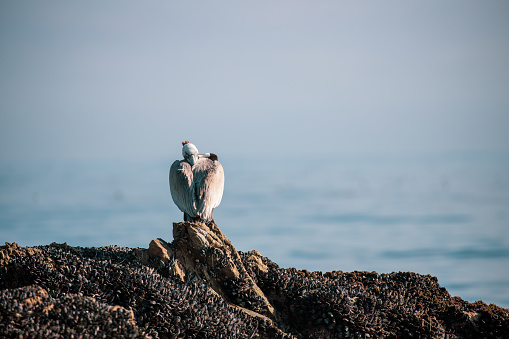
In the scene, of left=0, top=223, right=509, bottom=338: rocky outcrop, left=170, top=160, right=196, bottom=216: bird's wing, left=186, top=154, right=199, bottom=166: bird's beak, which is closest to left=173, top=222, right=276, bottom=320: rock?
left=0, top=223, right=509, bottom=338: rocky outcrop

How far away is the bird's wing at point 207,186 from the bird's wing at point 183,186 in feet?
0.57

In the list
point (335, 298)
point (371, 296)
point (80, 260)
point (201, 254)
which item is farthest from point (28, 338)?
point (371, 296)

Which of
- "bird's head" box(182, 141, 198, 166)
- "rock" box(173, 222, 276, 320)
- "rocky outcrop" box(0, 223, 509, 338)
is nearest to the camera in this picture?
"rocky outcrop" box(0, 223, 509, 338)

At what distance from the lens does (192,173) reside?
1836 centimetres

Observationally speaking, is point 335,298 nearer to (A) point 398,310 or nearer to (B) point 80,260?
(A) point 398,310

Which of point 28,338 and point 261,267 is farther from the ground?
point 261,267

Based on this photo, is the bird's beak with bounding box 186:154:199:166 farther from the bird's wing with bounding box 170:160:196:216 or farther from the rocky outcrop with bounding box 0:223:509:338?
the rocky outcrop with bounding box 0:223:509:338

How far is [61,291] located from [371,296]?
7567 mm

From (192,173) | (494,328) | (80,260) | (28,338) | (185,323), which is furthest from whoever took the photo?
(192,173)

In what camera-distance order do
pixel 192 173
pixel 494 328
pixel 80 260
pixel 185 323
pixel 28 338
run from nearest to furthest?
1. pixel 28 338
2. pixel 185 323
3. pixel 80 260
4. pixel 494 328
5. pixel 192 173

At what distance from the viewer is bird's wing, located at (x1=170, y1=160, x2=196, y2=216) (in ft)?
59.1

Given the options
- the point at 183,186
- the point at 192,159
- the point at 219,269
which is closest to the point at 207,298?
the point at 219,269

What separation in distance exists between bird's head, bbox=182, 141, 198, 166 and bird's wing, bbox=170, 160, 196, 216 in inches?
8.4

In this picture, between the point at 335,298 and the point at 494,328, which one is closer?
the point at 335,298
